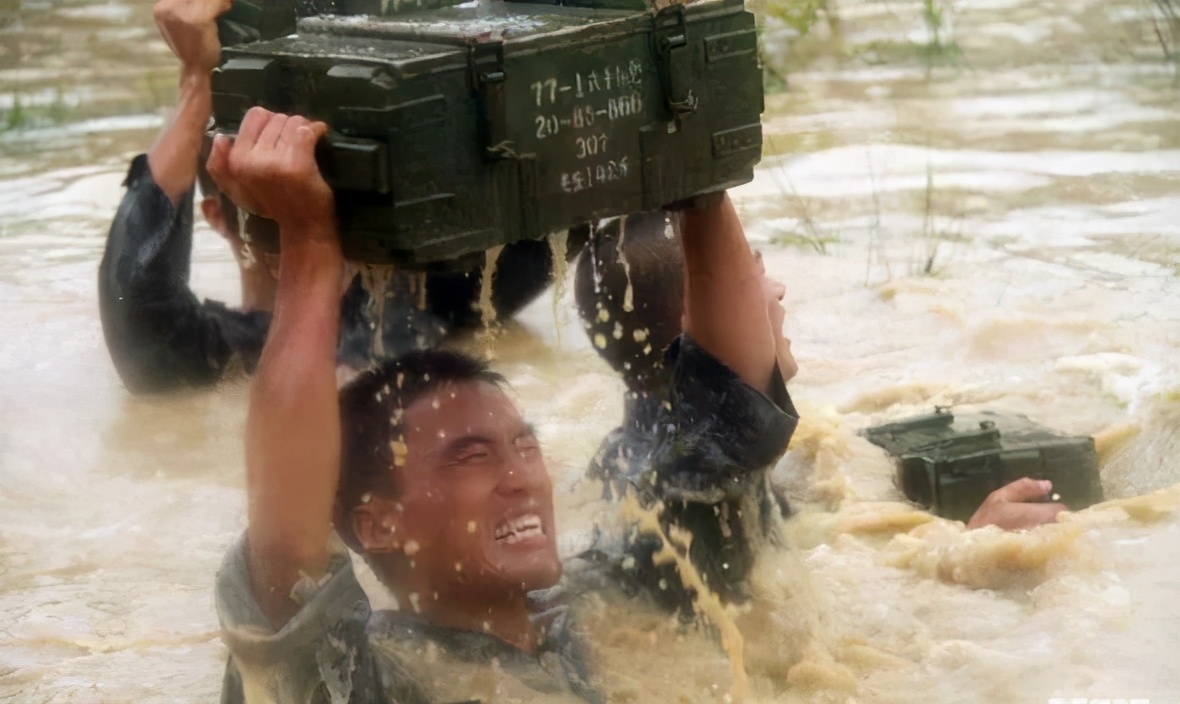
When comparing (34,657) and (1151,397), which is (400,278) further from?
(1151,397)

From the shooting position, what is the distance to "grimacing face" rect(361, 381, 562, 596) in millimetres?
2928

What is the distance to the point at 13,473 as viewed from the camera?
188 inches

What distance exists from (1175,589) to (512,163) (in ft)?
5.86

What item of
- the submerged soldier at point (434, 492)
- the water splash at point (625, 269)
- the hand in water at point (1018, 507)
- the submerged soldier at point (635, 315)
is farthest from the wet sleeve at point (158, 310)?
the hand in water at point (1018, 507)

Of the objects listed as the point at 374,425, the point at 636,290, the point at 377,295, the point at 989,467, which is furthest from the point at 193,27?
the point at 989,467

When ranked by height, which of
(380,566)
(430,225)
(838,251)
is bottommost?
(838,251)

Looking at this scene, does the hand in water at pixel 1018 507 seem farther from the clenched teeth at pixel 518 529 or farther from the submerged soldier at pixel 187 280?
the submerged soldier at pixel 187 280

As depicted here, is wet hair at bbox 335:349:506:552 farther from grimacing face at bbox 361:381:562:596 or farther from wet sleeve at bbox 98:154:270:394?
wet sleeve at bbox 98:154:270:394

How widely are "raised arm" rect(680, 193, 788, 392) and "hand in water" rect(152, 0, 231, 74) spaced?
69.4 inches

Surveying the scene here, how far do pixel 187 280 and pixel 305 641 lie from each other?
2.53 metres

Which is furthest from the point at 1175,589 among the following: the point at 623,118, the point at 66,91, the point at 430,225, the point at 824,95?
the point at 66,91

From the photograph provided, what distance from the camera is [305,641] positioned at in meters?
2.72

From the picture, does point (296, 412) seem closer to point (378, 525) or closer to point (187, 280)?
point (378, 525)

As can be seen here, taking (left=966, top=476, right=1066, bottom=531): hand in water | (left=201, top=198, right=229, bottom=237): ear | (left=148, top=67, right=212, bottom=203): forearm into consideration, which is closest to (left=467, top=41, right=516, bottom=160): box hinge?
(left=966, top=476, right=1066, bottom=531): hand in water
